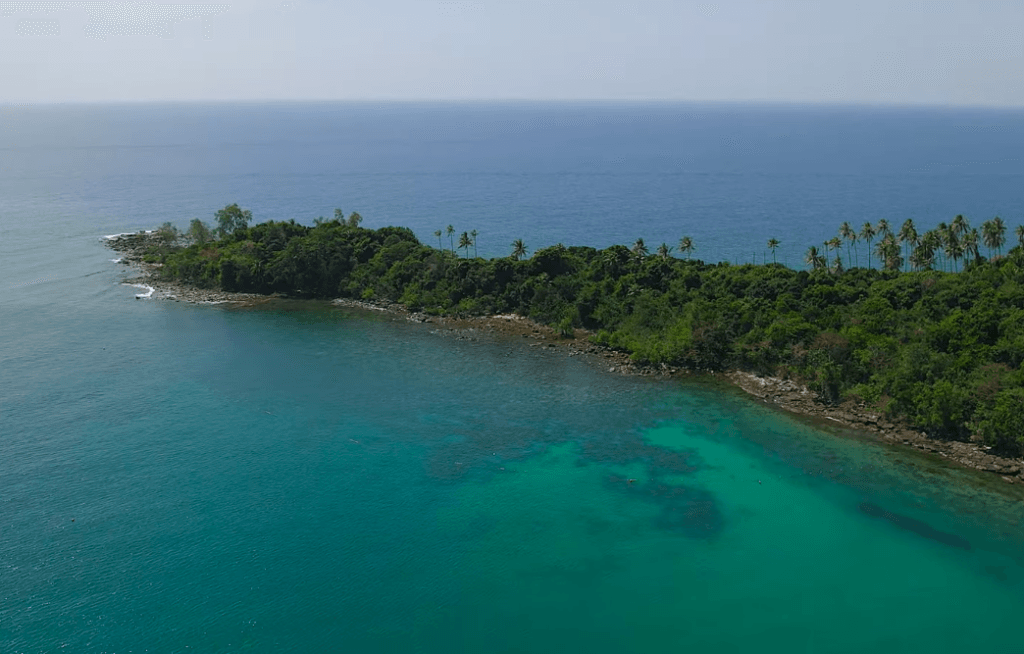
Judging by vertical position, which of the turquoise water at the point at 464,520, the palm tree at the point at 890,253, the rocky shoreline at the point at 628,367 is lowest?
the turquoise water at the point at 464,520

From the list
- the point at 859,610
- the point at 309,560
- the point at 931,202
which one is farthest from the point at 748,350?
the point at 931,202

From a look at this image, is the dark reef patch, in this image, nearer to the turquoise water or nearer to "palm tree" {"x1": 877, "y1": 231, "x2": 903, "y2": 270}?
the turquoise water

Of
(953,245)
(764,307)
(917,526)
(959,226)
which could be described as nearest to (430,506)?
(917,526)

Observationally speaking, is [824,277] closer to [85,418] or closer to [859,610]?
[859,610]

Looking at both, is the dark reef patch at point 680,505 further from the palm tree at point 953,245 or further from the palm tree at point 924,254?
the palm tree at point 953,245

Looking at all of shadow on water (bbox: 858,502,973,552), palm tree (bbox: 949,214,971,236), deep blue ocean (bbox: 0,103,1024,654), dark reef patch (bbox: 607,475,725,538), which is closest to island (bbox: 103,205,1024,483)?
palm tree (bbox: 949,214,971,236)

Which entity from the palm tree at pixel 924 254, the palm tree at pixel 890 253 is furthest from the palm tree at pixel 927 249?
the palm tree at pixel 890 253

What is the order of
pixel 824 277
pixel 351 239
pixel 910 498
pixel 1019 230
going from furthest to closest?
pixel 351 239
pixel 1019 230
pixel 824 277
pixel 910 498
